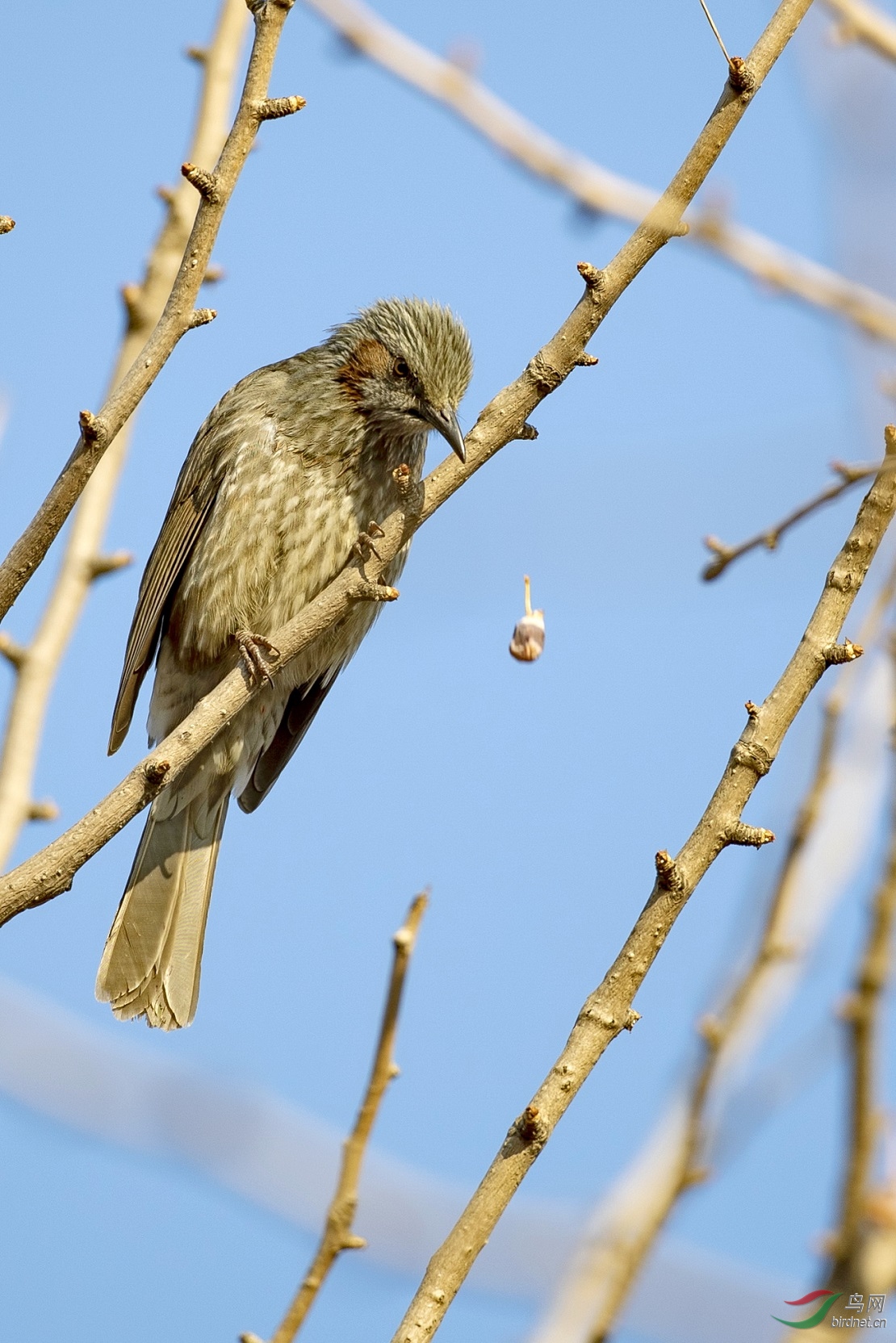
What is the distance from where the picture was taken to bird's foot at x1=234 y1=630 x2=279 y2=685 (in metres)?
4.08

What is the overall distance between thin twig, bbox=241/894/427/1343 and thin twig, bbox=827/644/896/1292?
2.97ft

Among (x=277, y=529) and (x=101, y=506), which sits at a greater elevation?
(x=277, y=529)

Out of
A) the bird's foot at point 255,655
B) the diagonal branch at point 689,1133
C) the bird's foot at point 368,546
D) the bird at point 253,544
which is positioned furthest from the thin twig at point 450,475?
the bird at point 253,544

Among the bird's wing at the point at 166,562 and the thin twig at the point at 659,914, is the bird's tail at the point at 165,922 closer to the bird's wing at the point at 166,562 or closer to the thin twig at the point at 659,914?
the bird's wing at the point at 166,562

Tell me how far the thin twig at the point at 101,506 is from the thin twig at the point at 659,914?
5.85ft

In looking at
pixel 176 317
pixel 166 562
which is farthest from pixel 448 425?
pixel 176 317

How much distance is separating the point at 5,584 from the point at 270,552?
2266 mm

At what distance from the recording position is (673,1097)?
8.14ft

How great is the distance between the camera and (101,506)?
4312 mm

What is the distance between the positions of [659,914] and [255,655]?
2.24 metres

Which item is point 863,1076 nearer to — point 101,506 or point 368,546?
point 368,546

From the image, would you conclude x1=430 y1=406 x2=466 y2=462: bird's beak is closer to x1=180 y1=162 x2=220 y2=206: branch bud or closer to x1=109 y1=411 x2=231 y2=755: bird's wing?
x1=109 y1=411 x2=231 y2=755: bird's wing

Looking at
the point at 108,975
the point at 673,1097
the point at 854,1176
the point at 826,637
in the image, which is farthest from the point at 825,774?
the point at 108,975

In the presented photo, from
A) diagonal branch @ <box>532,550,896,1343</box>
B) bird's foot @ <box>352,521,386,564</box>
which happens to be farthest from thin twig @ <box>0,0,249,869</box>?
diagonal branch @ <box>532,550,896,1343</box>
